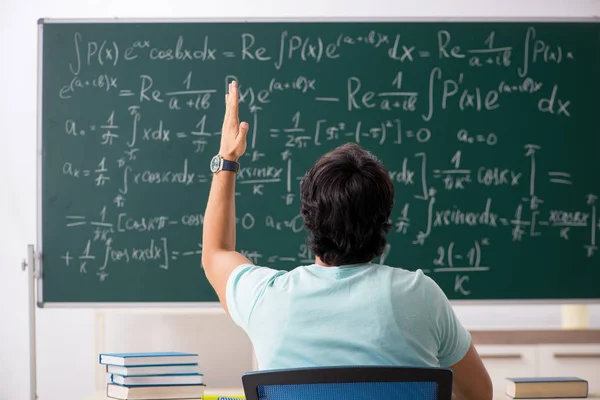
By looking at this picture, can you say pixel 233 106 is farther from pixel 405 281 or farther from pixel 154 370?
pixel 154 370

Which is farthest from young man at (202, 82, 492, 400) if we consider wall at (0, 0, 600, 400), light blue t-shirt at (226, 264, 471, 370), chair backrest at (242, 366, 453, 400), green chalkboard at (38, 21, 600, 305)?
wall at (0, 0, 600, 400)

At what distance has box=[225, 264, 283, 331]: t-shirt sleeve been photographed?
4.39 ft

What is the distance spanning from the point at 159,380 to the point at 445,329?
122 cm

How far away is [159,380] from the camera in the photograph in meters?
2.25

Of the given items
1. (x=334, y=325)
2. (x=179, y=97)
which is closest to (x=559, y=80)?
(x=179, y=97)

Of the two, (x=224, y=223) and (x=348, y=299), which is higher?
(x=224, y=223)

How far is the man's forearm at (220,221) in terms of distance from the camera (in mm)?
1521

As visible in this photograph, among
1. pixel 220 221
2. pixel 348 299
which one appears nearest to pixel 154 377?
pixel 220 221

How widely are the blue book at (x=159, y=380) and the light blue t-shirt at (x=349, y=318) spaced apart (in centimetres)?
99

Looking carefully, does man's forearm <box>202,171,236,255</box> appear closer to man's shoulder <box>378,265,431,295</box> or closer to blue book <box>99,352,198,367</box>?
man's shoulder <box>378,265,431,295</box>

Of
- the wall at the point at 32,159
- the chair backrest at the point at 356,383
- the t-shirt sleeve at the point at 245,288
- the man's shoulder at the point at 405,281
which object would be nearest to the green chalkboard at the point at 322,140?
the wall at the point at 32,159

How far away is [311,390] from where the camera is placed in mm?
1146

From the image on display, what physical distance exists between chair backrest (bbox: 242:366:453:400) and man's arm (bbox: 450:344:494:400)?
230 mm

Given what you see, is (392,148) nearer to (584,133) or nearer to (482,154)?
(482,154)
